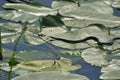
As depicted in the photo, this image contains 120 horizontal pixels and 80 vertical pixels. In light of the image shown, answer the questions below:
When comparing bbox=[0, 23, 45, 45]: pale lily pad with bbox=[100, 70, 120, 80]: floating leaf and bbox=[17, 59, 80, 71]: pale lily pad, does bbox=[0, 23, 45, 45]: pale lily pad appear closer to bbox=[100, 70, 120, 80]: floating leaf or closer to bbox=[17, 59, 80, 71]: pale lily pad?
bbox=[17, 59, 80, 71]: pale lily pad

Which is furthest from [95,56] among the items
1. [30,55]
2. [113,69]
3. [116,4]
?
[116,4]

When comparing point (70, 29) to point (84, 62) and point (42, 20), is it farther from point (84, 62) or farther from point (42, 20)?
point (84, 62)

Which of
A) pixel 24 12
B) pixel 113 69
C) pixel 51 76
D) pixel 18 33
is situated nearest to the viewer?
pixel 51 76

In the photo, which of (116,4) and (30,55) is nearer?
(30,55)

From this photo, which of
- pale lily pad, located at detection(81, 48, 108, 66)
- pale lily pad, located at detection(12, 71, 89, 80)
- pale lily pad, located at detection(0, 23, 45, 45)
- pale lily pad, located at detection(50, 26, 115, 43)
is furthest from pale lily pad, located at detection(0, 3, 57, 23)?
pale lily pad, located at detection(12, 71, 89, 80)

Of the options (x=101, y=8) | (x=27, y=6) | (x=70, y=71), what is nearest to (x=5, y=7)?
(x=27, y=6)

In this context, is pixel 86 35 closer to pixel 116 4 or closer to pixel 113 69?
pixel 113 69
